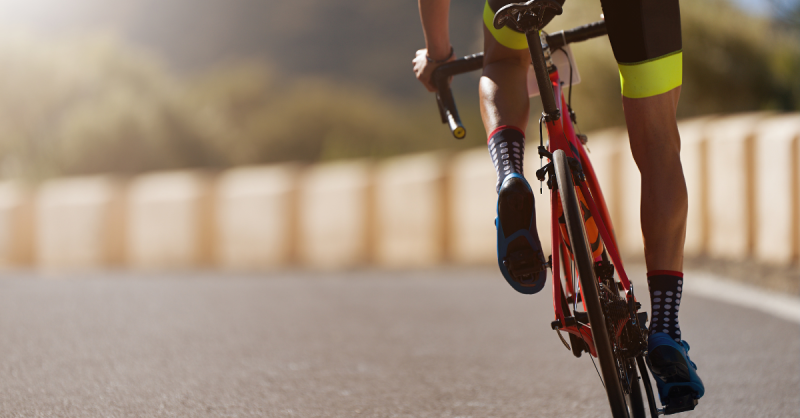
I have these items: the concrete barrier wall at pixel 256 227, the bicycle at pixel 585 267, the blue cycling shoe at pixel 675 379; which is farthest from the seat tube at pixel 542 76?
the concrete barrier wall at pixel 256 227

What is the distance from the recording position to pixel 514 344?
4996mm

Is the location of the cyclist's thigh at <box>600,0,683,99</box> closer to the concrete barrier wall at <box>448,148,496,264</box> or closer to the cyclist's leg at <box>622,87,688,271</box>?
the cyclist's leg at <box>622,87,688,271</box>

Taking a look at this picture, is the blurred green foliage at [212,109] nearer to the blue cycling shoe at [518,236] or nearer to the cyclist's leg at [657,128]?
the cyclist's leg at [657,128]

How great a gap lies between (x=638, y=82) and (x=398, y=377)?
6.15ft

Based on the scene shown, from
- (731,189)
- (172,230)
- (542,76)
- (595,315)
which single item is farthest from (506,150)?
(172,230)

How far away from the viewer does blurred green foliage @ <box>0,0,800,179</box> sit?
49.7 ft

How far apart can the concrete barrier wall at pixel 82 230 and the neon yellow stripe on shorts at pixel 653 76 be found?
889cm

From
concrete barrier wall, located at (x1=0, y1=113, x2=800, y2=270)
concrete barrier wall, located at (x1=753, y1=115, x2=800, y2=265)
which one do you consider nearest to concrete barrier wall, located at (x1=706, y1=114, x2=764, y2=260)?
concrete barrier wall, located at (x1=753, y1=115, x2=800, y2=265)

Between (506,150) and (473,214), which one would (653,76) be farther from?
(473,214)

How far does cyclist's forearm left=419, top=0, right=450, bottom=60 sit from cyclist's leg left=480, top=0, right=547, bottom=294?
0.20 meters

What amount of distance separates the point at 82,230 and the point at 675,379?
930 centimetres

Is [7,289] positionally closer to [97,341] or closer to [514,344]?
[97,341]

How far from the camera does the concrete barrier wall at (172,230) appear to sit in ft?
34.7

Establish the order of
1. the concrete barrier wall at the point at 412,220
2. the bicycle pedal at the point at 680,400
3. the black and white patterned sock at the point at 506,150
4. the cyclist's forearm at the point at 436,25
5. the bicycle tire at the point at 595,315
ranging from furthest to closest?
the concrete barrier wall at the point at 412,220
the cyclist's forearm at the point at 436,25
the black and white patterned sock at the point at 506,150
the bicycle pedal at the point at 680,400
the bicycle tire at the point at 595,315
